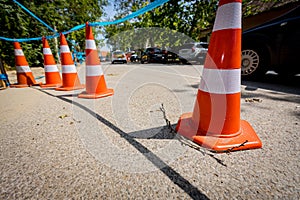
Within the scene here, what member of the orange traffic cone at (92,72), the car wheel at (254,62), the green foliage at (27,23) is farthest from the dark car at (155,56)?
the orange traffic cone at (92,72)

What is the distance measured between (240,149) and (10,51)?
10563 mm

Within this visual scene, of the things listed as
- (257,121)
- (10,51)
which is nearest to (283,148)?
(257,121)

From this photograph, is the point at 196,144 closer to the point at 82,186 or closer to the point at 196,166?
the point at 196,166

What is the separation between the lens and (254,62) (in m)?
3.67

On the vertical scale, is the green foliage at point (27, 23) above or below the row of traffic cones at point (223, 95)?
above

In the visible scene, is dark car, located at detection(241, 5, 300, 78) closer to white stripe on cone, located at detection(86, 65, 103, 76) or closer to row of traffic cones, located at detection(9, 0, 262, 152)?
row of traffic cones, located at detection(9, 0, 262, 152)

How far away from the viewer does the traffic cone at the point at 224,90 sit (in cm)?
127

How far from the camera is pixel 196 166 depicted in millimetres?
1108

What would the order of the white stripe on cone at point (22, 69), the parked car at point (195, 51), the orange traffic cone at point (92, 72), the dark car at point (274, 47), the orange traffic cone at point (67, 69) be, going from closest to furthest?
the orange traffic cone at point (92, 72)
the dark car at point (274, 47)
the orange traffic cone at point (67, 69)
the white stripe on cone at point (22, 69)
the parked car at point (195, 51)

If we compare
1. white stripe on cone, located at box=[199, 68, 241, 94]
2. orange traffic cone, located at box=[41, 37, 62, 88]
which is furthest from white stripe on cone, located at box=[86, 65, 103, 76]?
white stripe on cone, located at box=[199, 68, 241, 94]

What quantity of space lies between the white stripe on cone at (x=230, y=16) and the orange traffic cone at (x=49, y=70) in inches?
164

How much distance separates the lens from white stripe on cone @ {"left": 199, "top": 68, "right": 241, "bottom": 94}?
4.38ft

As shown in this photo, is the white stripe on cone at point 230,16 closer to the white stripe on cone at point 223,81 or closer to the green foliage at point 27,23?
the white stripe on cone at point 223,81

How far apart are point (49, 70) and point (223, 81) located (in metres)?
4.47
